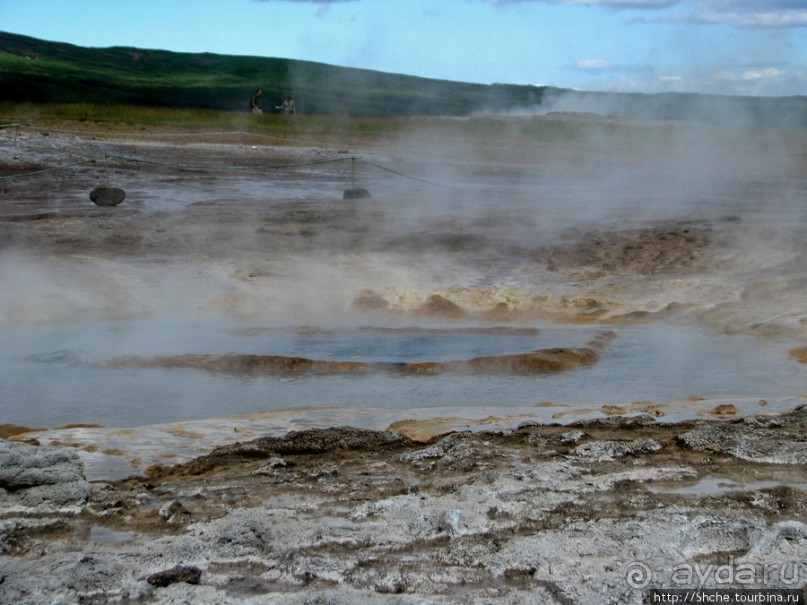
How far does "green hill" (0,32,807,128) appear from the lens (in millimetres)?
24516

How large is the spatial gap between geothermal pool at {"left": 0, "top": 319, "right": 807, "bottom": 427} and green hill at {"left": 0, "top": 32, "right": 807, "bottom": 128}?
17422mm

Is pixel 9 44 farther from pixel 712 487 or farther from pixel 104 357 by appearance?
pixel 712 487

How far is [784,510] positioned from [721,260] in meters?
6.24

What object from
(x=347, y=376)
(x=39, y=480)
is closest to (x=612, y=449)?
(x=39, y=480)

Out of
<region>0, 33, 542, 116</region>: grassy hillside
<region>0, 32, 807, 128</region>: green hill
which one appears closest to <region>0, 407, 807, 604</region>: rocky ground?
<region>0, 32, 807, 128</region>: green hill

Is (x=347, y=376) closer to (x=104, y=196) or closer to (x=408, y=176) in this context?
(x=104, y=196)

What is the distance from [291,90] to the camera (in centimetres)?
3744

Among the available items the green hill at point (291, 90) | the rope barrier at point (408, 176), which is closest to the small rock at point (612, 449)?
the rope barrier at point (408, 176)

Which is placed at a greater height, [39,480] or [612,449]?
→ [612,449]

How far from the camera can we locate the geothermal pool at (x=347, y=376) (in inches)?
183

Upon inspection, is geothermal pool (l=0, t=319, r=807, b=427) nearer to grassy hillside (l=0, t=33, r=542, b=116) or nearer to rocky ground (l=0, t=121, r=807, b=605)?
rocky ground (l=0, t=121, r=807, b=605)

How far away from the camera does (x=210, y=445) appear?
12.5 ft

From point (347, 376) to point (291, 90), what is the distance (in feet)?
110

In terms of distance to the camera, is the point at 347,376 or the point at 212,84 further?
the point at 212,84
